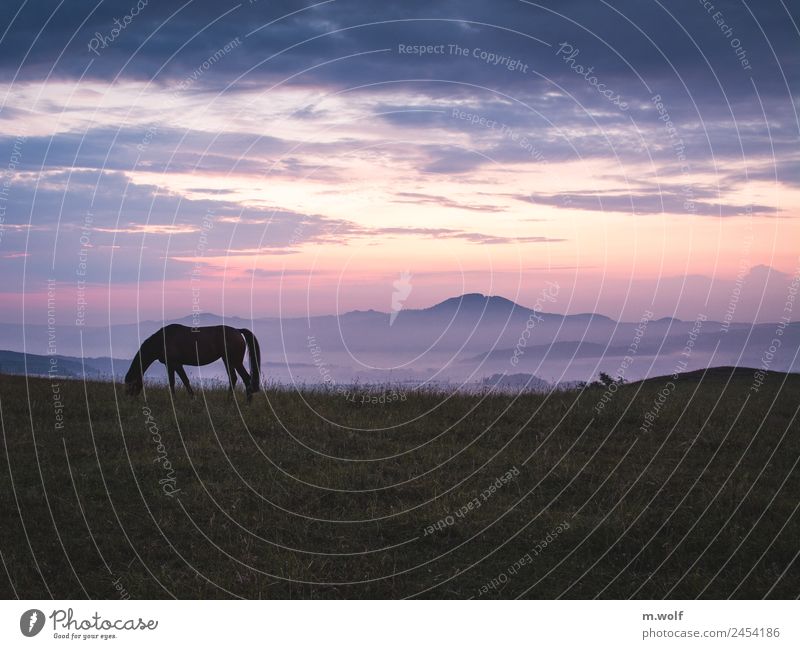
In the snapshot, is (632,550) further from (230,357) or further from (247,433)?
(230,357)

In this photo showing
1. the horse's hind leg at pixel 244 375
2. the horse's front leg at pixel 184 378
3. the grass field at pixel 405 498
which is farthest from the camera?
the horse's front leg at pixel 184 378

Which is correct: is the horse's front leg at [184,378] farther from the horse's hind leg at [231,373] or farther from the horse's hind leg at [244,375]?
the horse's hind leg at [244,375]

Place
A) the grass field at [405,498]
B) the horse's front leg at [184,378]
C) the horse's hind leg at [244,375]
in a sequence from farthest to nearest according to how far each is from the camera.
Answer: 1. the horse's front leg at [184,378]
2. the horse's hind leg at [244,375]
3. the grass field at [405,498]

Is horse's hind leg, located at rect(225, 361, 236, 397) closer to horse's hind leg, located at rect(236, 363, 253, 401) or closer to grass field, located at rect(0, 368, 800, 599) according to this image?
horse's hind leg, located at rect(236, 363, 253, 401)

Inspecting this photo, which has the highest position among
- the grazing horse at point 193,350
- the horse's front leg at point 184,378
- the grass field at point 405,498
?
the grazing horse at point 193,350

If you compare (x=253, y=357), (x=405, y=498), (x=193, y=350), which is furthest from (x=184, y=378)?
(x=405, y=498)

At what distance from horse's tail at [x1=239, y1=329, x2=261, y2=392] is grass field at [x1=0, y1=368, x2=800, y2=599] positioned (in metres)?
0.95

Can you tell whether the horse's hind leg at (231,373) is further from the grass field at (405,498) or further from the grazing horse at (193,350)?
the grass field at (405,498)

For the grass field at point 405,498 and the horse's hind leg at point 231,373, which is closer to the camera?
the grass field at point 405,498

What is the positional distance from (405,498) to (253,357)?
8576mm

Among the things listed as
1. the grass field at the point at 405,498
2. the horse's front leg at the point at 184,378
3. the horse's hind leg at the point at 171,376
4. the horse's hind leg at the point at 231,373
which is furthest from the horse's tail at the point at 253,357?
the horse's hind leg at the point at 171,376

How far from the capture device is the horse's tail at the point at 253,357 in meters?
22.0

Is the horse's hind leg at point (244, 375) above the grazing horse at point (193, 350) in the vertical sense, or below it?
below

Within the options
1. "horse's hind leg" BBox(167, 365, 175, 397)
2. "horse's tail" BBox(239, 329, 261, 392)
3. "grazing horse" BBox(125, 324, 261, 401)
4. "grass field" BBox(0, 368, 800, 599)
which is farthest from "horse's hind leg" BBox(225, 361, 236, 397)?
"horse's hind leg" BBox(167, 365, 175, 397)
